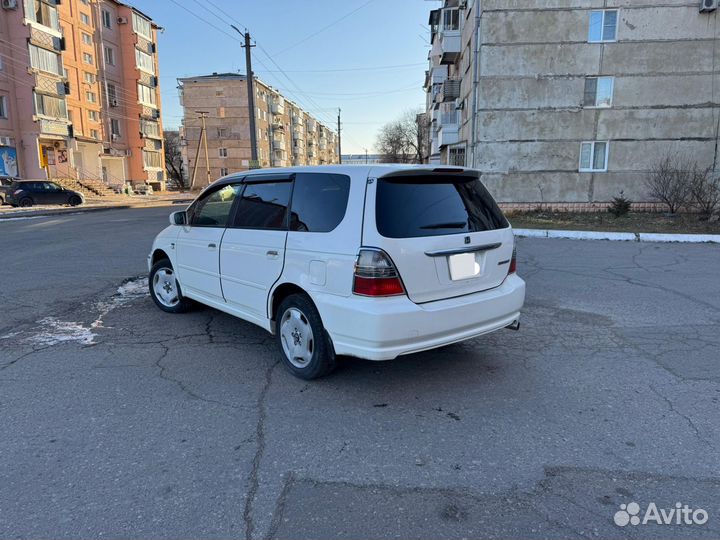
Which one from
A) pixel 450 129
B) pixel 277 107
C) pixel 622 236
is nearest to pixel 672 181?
pixel 622 236

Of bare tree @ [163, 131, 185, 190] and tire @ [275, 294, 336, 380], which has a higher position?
bare tree @ [163, 131, 185, 190]

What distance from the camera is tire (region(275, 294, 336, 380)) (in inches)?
151

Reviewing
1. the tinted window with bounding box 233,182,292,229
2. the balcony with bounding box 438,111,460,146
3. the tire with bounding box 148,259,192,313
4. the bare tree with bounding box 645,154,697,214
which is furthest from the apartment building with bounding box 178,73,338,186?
the tinted window with bounding box 233,182,292,229

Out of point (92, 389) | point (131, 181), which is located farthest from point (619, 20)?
point (131, 181)

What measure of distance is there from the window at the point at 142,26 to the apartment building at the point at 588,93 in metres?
42.3

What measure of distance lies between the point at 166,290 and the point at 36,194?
27506 mm

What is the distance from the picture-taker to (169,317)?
5.92 m

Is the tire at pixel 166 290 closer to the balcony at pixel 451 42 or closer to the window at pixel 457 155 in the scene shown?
the window at pixel 457 155

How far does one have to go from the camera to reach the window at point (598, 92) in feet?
62.3

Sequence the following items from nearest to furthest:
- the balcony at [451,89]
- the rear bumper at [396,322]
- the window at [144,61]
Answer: the rear bumper at [396,322]
the balcony at [451,89]
the window at [144,61]

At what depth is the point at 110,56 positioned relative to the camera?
47219 mm

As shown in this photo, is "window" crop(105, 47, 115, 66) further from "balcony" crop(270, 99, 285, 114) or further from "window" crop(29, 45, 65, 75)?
"balcony" crop(270, 99, 285, 114)

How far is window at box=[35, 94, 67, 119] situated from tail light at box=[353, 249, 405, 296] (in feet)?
138

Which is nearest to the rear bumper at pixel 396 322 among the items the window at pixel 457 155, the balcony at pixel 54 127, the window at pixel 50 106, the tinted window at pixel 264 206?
the tinted window at pixel 264 206
